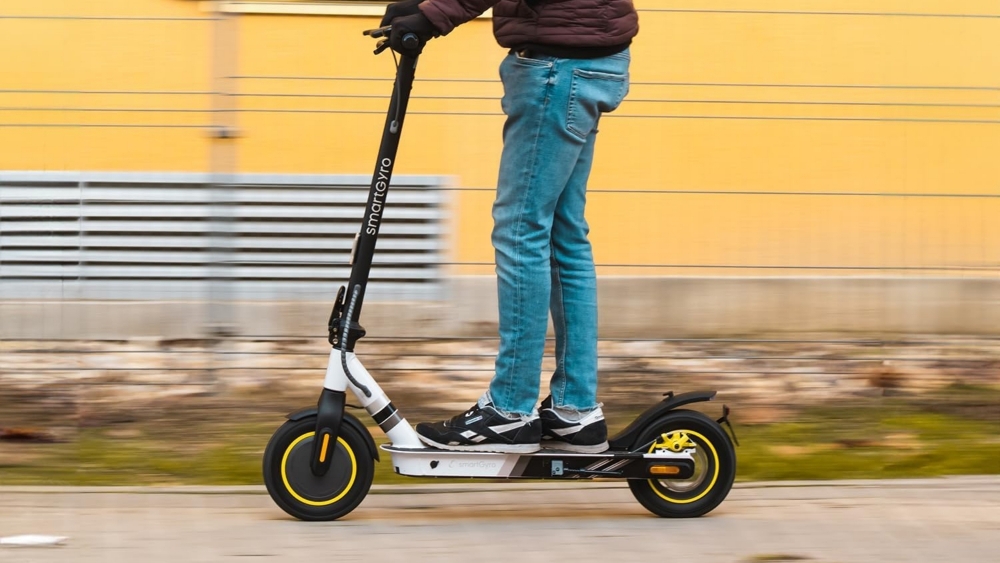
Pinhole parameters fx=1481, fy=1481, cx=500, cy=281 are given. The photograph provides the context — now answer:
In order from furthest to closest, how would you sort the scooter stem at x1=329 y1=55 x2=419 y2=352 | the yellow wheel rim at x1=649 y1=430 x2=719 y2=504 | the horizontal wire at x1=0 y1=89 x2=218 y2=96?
the horizontal wire at x1=0 y1=89 x2=218 y2=96
the yellow wheel rim at x1=649 y1=430 x2=719 y2=504
the scooter stem at x1=329 y1=55 x2=419 y2=352

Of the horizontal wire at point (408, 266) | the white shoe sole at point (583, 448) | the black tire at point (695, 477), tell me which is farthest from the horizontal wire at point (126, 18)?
the black tire at point (695, 477)

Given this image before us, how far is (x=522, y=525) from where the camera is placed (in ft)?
13.3

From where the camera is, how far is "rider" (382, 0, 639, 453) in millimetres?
3918

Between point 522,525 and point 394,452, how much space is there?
408mm

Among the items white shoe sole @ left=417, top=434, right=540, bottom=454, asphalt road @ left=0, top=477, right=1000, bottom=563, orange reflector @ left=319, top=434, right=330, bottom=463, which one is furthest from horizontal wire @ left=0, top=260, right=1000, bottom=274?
orange reflector @ left=319, top=434, right=330, bottom=463

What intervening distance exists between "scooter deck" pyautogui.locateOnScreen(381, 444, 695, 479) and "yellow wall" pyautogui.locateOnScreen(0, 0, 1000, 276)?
1.62 metres

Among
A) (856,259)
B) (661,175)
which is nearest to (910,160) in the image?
(856,259)

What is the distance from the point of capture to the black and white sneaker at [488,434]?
401 centimetres

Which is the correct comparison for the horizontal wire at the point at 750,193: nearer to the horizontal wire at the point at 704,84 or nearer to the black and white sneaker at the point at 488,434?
the horizontal wire at the point at 704,84

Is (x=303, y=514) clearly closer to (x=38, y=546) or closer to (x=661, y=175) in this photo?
(x=38, y=546)

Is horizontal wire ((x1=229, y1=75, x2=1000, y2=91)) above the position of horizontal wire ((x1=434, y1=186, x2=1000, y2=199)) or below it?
above

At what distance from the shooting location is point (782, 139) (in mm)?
5621

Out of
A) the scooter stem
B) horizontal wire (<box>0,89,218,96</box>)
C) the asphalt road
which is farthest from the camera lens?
horizontal wire (<box>0,89,218,96</box>)

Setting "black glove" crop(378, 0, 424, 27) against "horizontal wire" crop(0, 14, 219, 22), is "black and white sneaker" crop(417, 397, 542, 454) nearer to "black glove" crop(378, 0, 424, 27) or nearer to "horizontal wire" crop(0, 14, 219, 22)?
"black glove" crop(378, 0, 424, 27)
